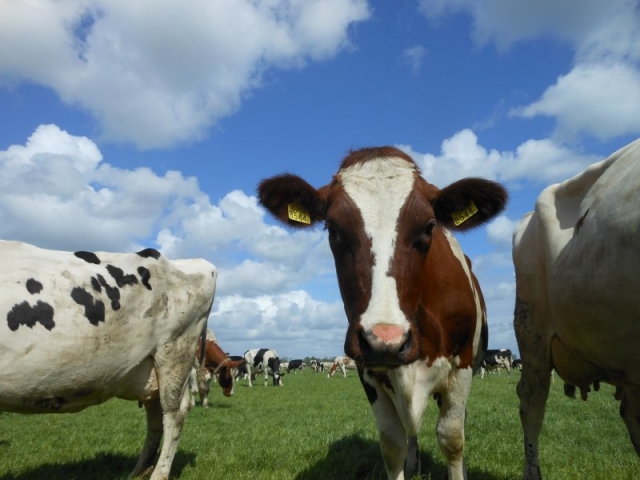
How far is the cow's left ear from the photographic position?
411cm

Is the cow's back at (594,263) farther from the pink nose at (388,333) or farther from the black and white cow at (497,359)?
the black and white cow at (497,359)

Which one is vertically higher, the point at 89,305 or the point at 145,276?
the point at 145,276

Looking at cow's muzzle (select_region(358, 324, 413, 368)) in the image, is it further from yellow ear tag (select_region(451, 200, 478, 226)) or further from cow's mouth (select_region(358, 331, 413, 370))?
yellow ear tag (select_region(451, 200, 478, 226))

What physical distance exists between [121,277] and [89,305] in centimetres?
61

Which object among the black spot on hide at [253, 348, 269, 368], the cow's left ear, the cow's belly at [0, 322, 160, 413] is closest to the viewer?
the cow's left ear

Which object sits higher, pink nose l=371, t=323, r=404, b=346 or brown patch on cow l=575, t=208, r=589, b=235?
brown patch on cow l=575, t=208, r=589, b=235

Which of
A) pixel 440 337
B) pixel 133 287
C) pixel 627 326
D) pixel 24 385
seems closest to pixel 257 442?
pixel 133 287

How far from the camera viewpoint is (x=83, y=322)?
215 inches

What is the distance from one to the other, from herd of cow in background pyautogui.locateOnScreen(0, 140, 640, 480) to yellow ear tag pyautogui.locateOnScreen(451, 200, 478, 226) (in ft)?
0.05

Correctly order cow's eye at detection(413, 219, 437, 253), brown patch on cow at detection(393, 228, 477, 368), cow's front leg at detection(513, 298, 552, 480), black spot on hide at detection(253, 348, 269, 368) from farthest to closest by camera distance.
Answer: black spot on hide at detection(253, 348, 269, 368) < cow's front leg at detection(513, 298, 552, 480) < brown patch on cow at detection(393, 228, 477, 368) < cow's eye at detection(413, 219, 437, 253)

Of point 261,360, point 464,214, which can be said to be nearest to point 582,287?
point 464,214

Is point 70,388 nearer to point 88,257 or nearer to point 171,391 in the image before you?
point 171,391

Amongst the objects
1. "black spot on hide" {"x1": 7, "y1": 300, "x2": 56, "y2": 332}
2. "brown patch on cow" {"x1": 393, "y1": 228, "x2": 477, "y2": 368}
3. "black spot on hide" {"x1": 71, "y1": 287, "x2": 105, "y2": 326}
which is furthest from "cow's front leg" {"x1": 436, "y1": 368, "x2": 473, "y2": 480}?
"black spot on hide" {"x1": 7, "y1": 300, "x2": 56, "y2": 332}

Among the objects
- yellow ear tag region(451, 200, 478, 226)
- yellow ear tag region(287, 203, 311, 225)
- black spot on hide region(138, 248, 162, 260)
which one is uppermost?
black spot on hide region(138, 248, 162, 260)
